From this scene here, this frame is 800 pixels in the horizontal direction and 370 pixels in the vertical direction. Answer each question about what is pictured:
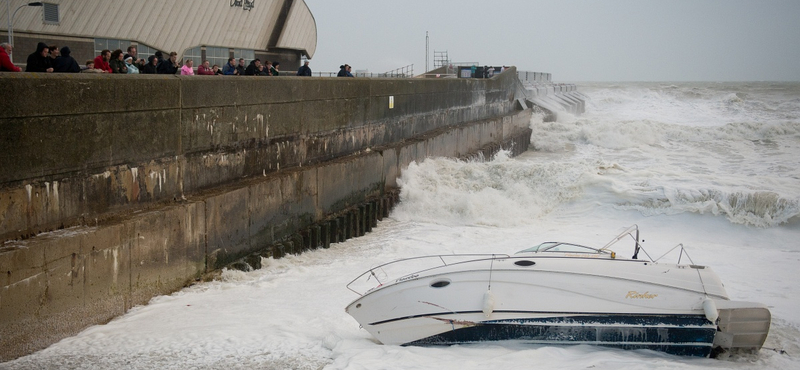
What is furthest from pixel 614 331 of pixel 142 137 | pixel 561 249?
pixel 142 137

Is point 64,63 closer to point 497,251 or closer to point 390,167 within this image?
point 497,251

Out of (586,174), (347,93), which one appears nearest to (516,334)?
(347,93)

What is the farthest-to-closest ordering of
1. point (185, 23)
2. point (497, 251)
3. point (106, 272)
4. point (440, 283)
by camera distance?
point (185, 23) < point (497, 251) < point (106, 272) < point (440, 283)

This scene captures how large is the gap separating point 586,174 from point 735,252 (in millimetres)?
6413

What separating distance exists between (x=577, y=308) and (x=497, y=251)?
20.2 feet

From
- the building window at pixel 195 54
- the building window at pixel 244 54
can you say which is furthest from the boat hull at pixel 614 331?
the building window at pixel 244 54

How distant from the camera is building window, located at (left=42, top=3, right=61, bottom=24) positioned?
27094 mm

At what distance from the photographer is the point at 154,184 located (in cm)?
1064

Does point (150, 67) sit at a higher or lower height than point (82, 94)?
higher

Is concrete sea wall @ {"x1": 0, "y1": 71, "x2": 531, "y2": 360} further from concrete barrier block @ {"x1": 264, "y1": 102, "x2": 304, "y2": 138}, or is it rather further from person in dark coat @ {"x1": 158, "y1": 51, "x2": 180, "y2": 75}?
person in dark coat @ {"x1": 158, "y1": 51, "x2": 180, "y2": 75}

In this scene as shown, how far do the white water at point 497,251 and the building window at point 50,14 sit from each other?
1580cm

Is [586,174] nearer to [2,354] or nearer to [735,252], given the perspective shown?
[735,252]

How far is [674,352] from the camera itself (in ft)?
26.1

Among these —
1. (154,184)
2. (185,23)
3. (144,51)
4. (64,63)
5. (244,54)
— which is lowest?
(154,184)
